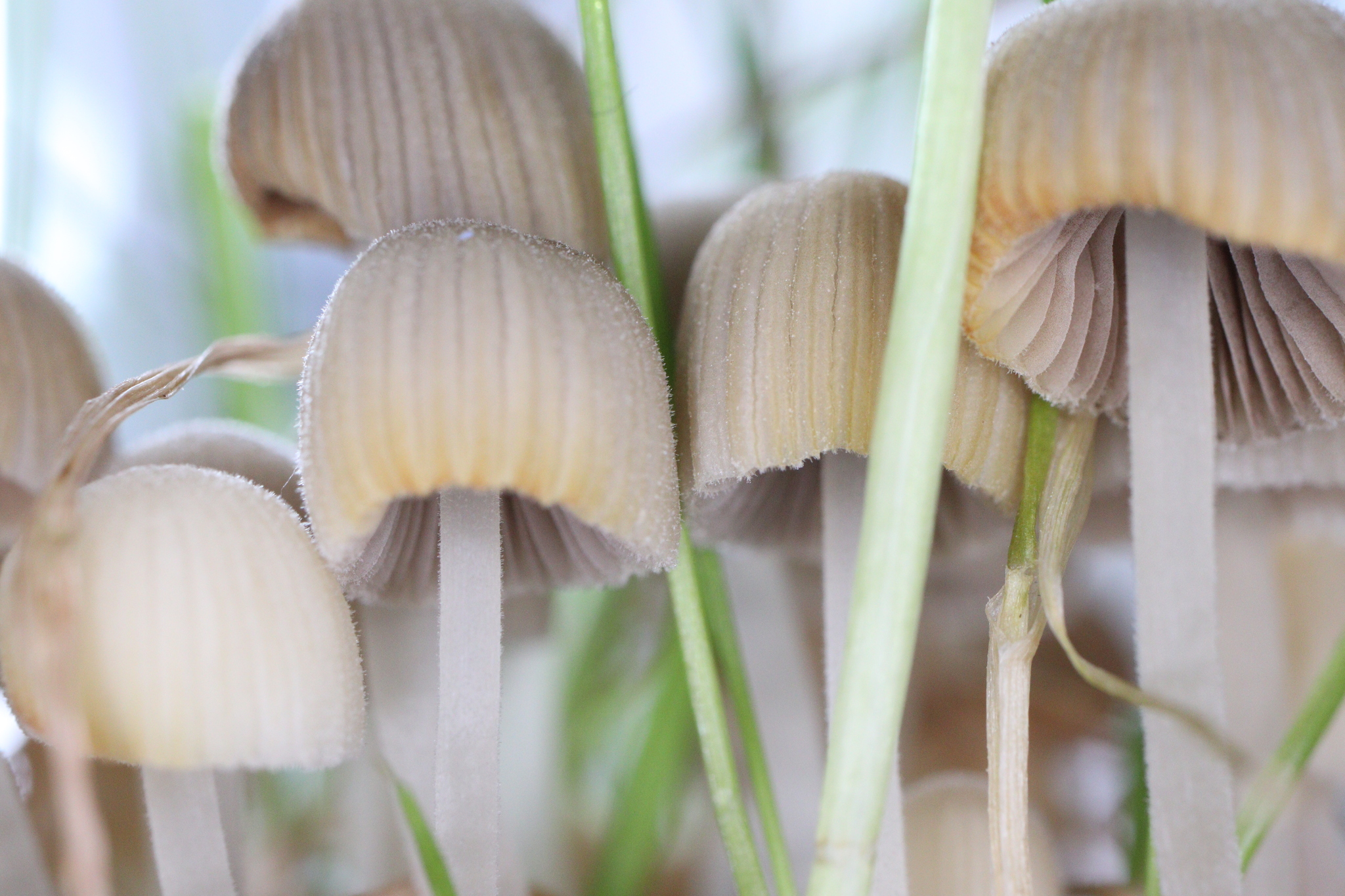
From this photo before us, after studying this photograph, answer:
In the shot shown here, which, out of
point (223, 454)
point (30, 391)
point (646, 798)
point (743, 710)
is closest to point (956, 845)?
point (743, 710)

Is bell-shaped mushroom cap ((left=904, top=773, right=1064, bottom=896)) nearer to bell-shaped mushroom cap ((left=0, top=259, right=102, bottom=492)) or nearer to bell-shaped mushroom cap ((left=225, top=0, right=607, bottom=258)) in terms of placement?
bell-shaped mushroom cap ((left=225, top=0, right=607, bottom=258))

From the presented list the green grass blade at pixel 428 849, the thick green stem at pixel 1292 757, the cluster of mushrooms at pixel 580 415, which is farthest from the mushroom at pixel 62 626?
the thick green stem at pixel 1292 757

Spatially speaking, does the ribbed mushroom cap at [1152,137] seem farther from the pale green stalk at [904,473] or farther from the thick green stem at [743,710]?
the thick green stem at [743,710]

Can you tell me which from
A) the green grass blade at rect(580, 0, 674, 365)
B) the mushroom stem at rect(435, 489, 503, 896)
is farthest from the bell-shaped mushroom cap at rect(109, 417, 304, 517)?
the green grass blade at rect(580, 0, 674, 365)

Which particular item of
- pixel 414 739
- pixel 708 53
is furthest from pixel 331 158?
pixel 708 53

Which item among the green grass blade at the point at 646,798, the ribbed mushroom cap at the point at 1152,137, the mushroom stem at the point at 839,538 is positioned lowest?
the green grass blade at the point at 646,798

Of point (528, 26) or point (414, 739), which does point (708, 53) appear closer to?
point (528, 26)
